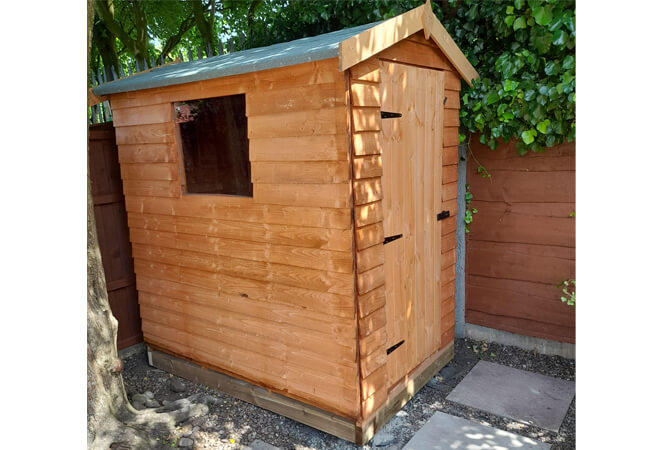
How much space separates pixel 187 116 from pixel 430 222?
2.07 m

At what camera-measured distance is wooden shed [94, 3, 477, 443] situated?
9.69ft

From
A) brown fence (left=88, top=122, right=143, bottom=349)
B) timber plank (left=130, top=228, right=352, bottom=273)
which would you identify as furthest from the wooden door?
brown fence (left=88, top=122, right=143, bottom=349)

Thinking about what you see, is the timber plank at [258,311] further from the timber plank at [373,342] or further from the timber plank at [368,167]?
the timber plank at [368,167]

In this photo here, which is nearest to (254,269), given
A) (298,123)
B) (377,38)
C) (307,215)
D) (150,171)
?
(307,215)

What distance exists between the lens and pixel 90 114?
485 cm

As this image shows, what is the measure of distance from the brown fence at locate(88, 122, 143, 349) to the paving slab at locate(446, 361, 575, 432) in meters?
3.08

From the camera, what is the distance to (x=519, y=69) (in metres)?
3.97

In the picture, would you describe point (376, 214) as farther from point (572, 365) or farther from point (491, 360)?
point (572, 365)

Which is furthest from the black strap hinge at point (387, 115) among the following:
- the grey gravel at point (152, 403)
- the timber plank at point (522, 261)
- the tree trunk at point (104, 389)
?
the grey gravel at point (152, 403)

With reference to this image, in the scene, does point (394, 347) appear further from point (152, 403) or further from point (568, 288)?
point (152, 403)

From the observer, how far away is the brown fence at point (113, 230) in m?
4.36

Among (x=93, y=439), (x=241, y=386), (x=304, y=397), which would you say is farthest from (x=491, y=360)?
(x=93, y=439)

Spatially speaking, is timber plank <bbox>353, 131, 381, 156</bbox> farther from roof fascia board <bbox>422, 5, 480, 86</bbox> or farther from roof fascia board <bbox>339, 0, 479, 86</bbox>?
roof fascia board <bbox>422, 5, 480, 86</bbox>

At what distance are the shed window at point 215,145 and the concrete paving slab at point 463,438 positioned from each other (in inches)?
81.8
